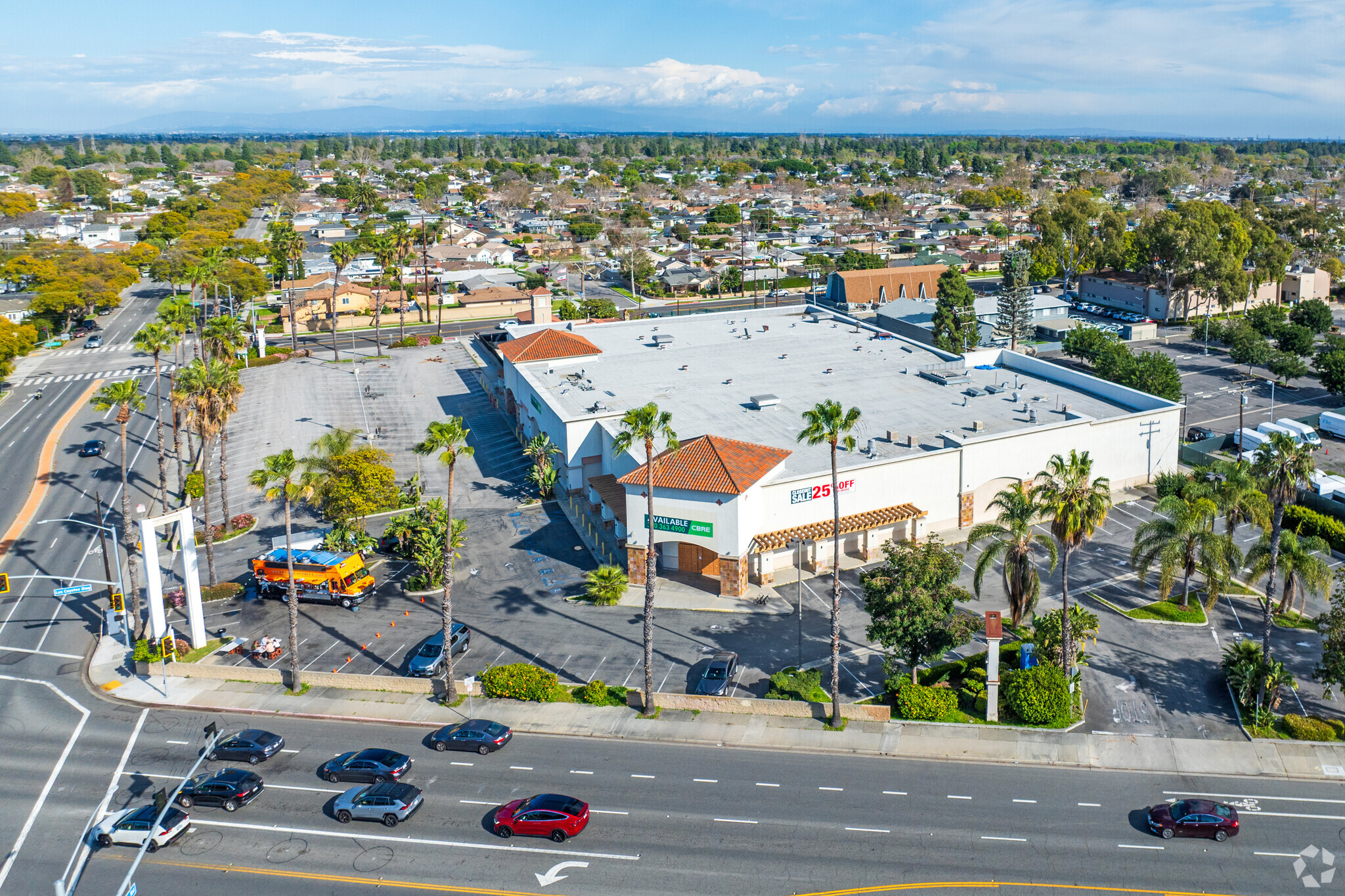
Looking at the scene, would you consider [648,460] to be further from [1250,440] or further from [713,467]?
[1250,440]

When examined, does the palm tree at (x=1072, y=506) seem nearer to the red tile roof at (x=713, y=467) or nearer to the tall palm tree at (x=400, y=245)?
the red tile roof at (x=713, y=467)

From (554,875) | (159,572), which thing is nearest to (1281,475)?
(554,875)

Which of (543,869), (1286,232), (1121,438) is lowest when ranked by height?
(543,869)

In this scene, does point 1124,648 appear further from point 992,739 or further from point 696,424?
point 696,424

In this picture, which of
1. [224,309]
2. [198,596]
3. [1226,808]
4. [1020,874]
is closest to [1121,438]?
[1226,808]

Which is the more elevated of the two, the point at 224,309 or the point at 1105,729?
the point at 224,309

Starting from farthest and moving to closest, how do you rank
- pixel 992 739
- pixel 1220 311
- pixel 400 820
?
pixel 1220 311 < pixel 992 739 < pixel 400 820
